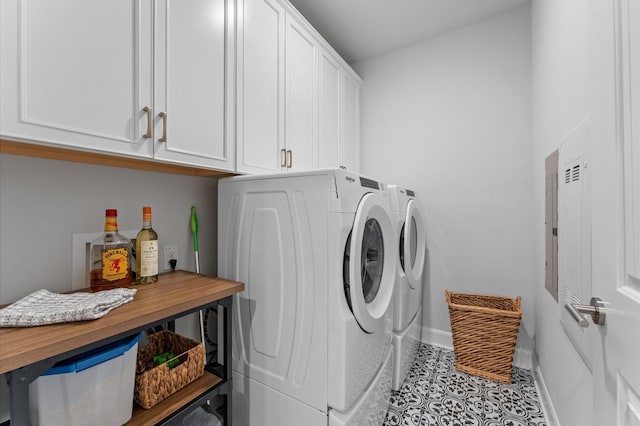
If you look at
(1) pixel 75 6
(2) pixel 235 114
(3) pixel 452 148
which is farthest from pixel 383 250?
(1) pixel 75 6

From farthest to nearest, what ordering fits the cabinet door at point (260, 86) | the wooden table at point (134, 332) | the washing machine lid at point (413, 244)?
the washing machine lid at point (413, 244) → the cabinet door at point (260, 86) → the wooden table at point (134, 332)

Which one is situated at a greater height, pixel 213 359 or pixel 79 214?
pixel 79 214

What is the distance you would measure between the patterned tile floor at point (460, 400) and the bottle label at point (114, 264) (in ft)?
5.30

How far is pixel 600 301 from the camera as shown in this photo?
65 centimetres

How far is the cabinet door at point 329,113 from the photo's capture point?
2113 mm

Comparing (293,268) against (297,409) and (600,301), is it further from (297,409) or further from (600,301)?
(600,301)

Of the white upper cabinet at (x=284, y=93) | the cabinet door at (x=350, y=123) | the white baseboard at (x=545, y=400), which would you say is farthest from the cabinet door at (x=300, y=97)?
the white baseboard at (x=545, y=400)

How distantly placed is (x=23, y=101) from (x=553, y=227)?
2294 mm

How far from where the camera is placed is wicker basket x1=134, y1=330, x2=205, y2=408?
999mm

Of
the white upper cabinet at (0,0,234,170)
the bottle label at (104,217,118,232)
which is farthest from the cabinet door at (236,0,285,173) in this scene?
the bottle label at (104,217,118,232)

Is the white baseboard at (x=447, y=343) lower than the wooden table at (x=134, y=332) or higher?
lower

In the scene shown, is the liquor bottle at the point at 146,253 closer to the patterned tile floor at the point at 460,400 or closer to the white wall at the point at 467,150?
the patterned tile floor at the point at 460,400

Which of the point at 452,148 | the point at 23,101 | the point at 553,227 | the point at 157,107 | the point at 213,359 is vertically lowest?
the point at 213,359

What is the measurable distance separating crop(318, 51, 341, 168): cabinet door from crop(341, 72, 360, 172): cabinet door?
0.13 meters
